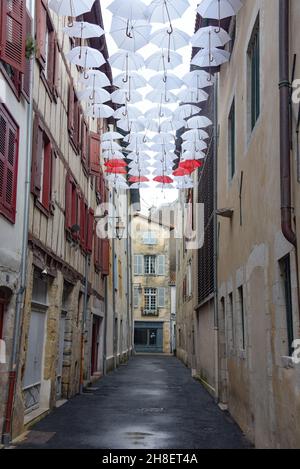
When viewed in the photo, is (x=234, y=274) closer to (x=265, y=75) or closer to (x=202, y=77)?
(x=202, y=77)

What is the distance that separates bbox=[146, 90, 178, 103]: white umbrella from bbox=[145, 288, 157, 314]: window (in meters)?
33.6

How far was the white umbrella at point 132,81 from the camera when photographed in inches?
431

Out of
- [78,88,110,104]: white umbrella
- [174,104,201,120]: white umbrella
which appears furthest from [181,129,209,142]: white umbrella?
[78,88,110,104]: white umbrella

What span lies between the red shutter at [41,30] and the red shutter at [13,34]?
1.24 meters

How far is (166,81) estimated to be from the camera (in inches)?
436

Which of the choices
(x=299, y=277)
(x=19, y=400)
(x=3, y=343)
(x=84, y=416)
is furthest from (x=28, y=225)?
(x=299, y=277)

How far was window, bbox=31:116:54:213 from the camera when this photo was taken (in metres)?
9.79

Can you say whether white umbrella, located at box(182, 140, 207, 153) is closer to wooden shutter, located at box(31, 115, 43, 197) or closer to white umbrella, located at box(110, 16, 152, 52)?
white umbrella, located at box(110, 16, 152, 52)

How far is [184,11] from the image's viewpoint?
29.9 ft

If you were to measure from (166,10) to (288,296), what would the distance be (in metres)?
5.03

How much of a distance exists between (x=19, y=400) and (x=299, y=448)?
4.76m

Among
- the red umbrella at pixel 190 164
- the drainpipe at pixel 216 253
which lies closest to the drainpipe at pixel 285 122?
the drainpipe at pixel 216 253

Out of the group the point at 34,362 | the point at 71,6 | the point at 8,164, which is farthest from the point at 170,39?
the point at 34,362

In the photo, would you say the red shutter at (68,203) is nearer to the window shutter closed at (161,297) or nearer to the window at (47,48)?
the window at (47,48)
